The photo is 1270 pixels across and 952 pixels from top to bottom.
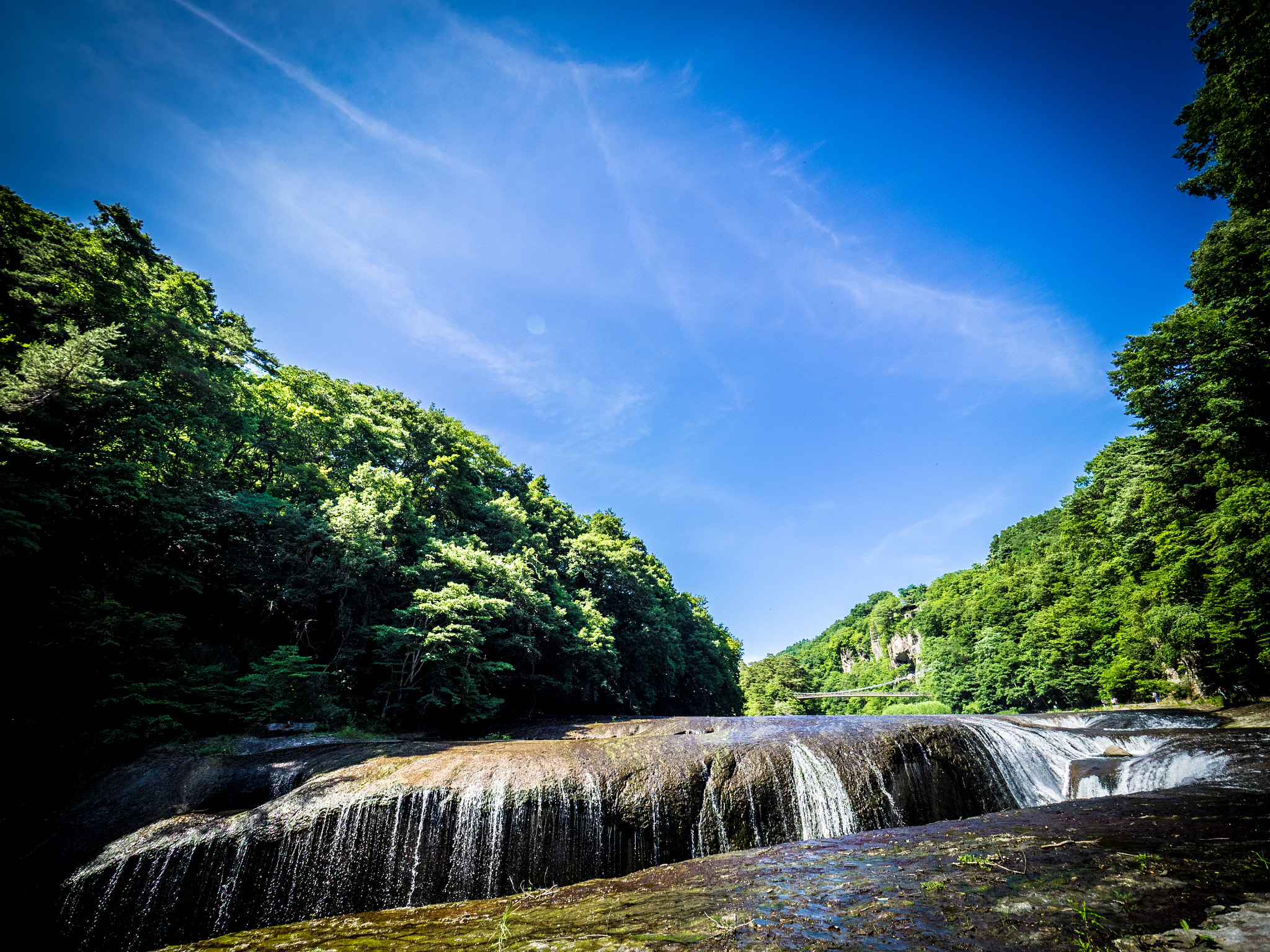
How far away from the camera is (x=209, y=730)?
39.2 feet

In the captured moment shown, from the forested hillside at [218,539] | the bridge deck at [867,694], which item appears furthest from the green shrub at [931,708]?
the forested hillside at [218,539]

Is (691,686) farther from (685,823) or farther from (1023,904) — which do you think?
(1023,904)

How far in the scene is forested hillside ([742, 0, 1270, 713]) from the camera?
1377cm

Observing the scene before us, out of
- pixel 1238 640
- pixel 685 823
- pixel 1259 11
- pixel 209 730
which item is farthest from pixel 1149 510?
pixel 209 730

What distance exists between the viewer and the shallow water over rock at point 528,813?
752 cm

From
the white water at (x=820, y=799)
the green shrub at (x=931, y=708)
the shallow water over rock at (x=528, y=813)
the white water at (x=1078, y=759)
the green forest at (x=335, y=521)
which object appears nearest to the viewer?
the shallow water over rock at (x=528, y=813)

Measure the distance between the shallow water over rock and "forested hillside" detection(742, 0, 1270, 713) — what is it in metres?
9.60

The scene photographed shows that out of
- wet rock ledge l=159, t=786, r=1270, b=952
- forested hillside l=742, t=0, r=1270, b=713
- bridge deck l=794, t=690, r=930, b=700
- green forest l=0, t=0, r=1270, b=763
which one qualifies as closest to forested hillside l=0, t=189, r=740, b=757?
green forest l=0, t=0, r=1270, b=763

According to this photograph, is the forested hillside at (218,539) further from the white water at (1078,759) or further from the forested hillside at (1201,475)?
the forested hillside at (1201,475)

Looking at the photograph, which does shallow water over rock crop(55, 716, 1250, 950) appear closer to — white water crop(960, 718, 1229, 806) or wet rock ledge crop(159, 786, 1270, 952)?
white water crop(960, 718, 1229, 806)

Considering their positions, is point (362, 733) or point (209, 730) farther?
point (362, 733)

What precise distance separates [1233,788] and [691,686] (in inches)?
1596

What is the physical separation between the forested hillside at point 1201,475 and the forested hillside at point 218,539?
2602 centimetres

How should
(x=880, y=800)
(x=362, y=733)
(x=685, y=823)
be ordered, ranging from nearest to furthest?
(x=685, y=823), (x=880, y=800), (x=362, y=733)
